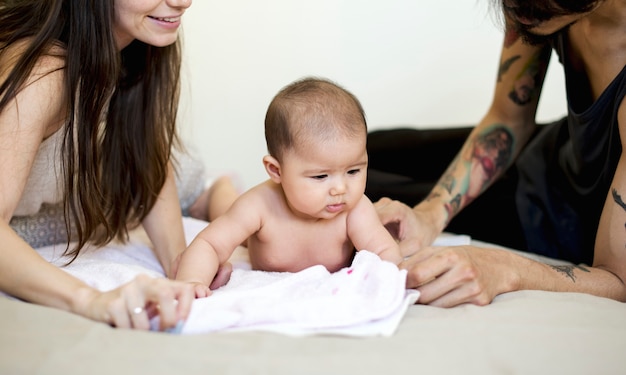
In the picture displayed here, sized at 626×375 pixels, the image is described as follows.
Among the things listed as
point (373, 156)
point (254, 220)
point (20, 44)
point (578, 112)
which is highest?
point (20, 44)

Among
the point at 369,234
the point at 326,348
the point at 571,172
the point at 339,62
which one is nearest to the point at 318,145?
the point at 369,234

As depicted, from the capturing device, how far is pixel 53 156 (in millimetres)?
1525

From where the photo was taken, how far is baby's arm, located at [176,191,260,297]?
133cm

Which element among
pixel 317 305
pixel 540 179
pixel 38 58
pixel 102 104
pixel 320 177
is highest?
pixel 38 58

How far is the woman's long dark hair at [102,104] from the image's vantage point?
1.39m

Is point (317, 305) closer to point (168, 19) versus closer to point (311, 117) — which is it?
point (311, 117)

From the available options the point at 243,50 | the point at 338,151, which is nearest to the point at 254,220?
the point at 338,151

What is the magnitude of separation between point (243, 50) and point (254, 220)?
5.63ft

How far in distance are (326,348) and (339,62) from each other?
222 cm

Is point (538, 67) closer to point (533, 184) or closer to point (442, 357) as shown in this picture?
point (533, 184)

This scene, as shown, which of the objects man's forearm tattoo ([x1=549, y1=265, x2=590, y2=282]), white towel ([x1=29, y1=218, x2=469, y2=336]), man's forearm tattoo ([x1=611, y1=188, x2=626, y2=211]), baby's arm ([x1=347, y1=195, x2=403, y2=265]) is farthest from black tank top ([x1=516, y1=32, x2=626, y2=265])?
white towel ([x1=29, y1=218, x2=469, y2=336])

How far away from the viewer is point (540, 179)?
6.61 ft

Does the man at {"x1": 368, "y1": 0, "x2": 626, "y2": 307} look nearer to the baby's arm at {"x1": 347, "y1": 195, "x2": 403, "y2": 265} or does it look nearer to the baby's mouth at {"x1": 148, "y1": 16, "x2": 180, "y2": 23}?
the baby's arm at {"x1": 347, "y1": 195, "x2": 403, "y2": 265}

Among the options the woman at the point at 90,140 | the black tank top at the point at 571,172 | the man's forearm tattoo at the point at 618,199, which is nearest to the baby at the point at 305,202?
→ the woman at the point at 90,140
